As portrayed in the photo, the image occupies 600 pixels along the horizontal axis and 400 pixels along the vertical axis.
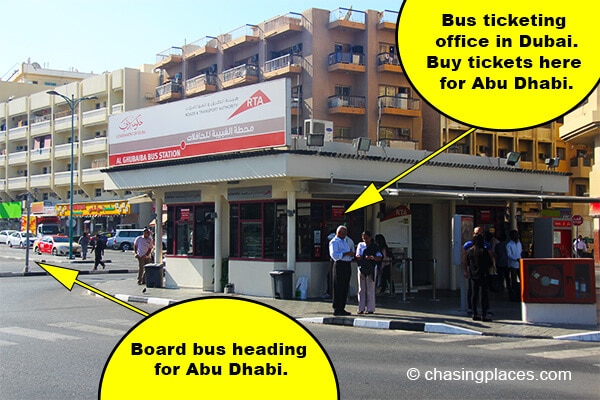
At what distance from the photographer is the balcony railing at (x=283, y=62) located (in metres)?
47.2

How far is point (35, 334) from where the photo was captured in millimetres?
11875

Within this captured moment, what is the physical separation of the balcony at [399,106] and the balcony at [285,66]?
6.13m

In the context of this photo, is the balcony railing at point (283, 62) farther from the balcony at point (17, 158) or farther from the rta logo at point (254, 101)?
the balcony at point (17, 158)

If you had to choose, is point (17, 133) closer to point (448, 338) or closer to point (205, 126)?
point (205, 126)

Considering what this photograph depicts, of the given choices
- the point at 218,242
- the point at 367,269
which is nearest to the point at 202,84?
the point at 218,242

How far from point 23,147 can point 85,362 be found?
6984cm

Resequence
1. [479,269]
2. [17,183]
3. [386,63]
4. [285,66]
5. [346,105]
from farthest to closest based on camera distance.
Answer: [17,183] → [386,63] → [285,66] → [346,105] → [479,269]

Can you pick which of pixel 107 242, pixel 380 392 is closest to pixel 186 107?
pixel 380 392

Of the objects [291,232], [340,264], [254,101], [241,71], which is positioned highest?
[241,71]

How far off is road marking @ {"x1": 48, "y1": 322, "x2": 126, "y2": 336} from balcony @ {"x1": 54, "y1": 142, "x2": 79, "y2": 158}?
53708 mm

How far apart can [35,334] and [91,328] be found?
3.67ft

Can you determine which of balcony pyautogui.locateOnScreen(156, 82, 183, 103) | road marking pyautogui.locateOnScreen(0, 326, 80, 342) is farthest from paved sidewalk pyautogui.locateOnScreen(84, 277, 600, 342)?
balcony pyautogui.locateOnScreen(156, 82, 183, 103)

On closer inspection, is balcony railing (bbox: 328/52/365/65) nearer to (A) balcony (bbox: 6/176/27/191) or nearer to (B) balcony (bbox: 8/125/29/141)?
(B) balcony (bbox: 8/125/29/141)

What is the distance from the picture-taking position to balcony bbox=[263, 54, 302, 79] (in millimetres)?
46844
